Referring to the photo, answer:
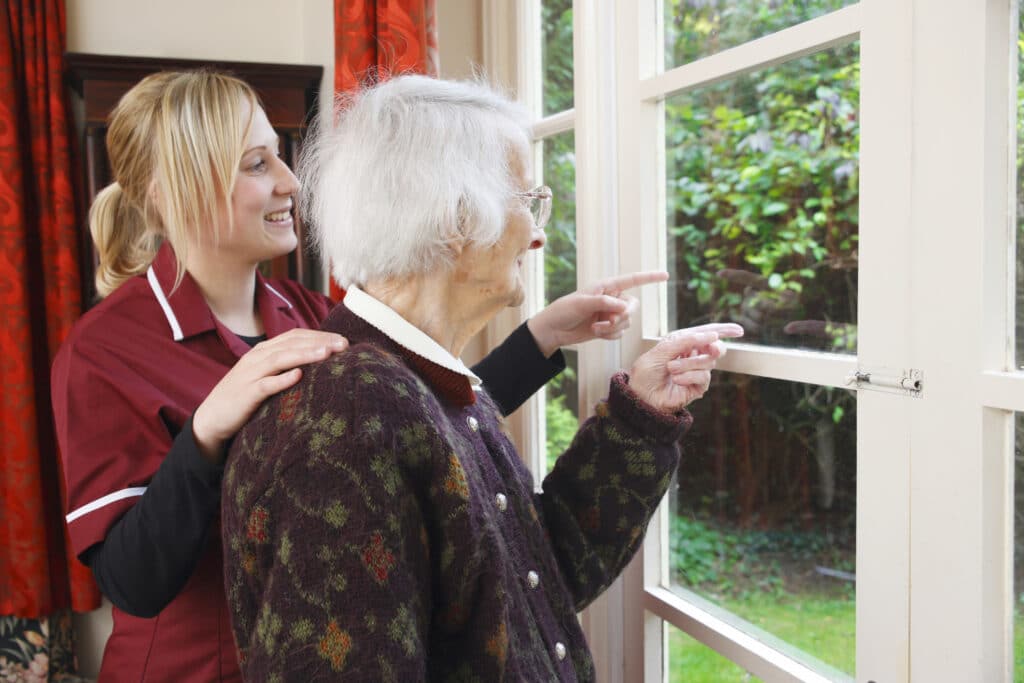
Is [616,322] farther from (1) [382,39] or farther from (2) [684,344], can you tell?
(1) [382,39]

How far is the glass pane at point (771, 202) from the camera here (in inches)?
47.5

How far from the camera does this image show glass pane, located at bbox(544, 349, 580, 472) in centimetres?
193

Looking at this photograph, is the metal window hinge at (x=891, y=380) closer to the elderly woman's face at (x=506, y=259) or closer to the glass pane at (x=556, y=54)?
the elderly woman's face at (x=506, y=259)

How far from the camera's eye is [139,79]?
8.18 feet

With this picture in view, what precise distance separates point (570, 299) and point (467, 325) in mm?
368

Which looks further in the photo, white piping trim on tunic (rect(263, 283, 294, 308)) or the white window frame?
white piping trim on tunic (rect(263, 283, 294, 308))

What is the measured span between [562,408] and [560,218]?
43cm

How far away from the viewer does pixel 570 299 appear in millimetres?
1470

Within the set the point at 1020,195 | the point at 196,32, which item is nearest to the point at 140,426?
the point at 1020,195

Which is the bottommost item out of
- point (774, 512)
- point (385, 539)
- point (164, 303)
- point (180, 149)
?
point (774, 512)

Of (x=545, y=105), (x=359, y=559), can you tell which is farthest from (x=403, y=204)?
(x=545, y=105)

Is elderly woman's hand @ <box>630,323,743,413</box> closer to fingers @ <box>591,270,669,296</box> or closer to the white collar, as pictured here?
fingers @ <box>591,270,669,296</box>

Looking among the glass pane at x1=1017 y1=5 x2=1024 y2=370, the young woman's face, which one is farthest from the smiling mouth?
the glass pane at x1=1017 y1=5 x2=1024 y2=370

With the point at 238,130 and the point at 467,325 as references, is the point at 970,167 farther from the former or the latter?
the point at 238,130
